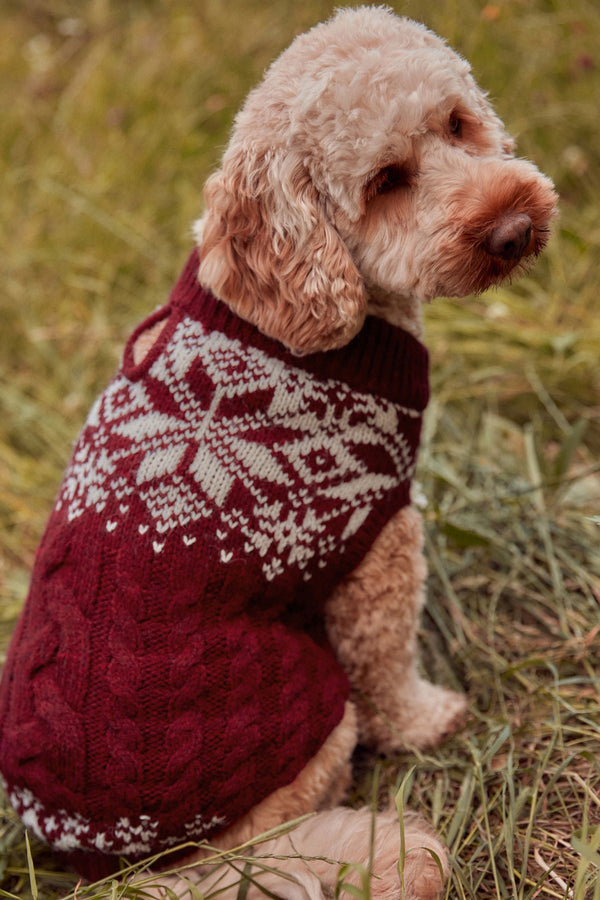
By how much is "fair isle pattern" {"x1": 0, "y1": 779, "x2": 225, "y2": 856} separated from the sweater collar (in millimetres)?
966

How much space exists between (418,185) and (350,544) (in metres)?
0.78

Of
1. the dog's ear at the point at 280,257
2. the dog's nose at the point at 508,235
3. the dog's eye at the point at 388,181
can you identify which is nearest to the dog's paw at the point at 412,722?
the dog's ear at the point at 280,257

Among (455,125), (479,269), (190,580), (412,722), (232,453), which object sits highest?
(455,125)

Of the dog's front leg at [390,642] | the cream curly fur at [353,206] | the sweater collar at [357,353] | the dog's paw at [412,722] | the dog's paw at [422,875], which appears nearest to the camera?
the dog's paw at [422,875]

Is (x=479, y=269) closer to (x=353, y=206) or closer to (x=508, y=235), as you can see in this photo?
(x=508, y=235)

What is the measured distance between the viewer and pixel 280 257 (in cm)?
165

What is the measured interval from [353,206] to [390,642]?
39.9 inches

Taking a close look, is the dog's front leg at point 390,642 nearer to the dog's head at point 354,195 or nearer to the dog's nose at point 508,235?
the dog's head at point 354,195

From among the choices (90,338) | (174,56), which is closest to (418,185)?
(90,338)

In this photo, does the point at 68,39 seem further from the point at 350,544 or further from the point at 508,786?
the point at 508,786

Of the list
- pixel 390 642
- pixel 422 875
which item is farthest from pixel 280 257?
pixel 422 875

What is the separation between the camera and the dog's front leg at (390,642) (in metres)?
1.87

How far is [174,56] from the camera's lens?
15.4ft

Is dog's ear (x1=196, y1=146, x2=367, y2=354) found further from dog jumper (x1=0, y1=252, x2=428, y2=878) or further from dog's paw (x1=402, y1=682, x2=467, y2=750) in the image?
dog's paw (x1=402, y1=682, x2=467, y2=750)
